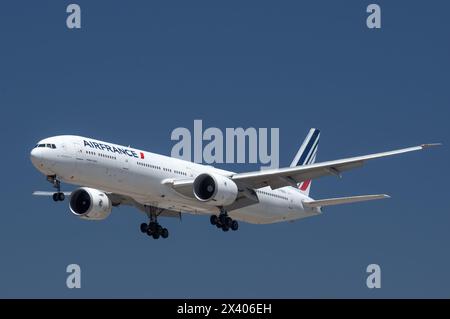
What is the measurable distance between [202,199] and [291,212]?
836 centimetres

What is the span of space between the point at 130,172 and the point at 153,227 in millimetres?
8118

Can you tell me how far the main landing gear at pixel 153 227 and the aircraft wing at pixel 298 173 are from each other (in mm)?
5688

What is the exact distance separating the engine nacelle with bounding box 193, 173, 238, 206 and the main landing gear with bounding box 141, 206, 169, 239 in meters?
5.95

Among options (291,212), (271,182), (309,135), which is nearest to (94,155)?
(271,182)

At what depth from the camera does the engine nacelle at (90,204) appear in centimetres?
6047

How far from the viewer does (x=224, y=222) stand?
59719 millimetres

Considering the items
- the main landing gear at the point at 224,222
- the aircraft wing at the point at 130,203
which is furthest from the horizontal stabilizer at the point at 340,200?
the aircraft wing at the point at 130,203

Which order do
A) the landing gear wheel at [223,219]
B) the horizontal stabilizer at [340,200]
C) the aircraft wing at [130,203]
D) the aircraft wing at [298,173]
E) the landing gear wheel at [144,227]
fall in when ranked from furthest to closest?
the landing gear wheel at [144,227]
the aircraft wing at [130,203]
the landing gear wheel at [223,219]
the horizontal stabilizer at [340,200]
the aircraft wing at [298,173]

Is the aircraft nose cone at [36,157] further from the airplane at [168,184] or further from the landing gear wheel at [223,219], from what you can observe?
the landing gear wheel at [223,219]

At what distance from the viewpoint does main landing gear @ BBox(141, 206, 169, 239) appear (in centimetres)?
6309

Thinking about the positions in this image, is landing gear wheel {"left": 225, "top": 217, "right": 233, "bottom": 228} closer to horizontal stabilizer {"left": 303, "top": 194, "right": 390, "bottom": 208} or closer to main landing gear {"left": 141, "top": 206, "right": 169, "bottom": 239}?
main landing gear {"left": 141, "top": 206, "right": 169, "bottom": 239}

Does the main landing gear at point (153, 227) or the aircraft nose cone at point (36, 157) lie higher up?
the aircraft nose cone at point (36, 157)

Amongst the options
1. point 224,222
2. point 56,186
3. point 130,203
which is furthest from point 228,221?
point 56,186
